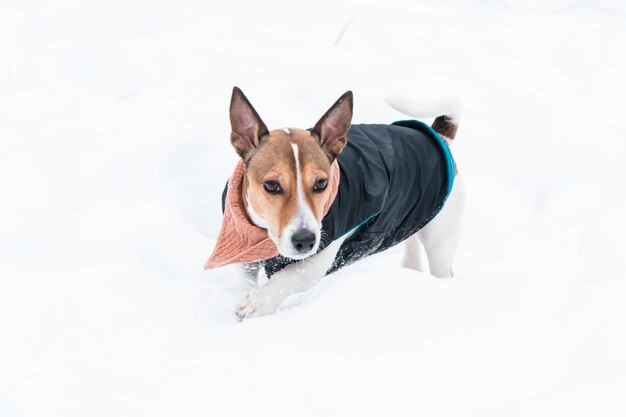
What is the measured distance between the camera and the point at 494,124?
17.7ft

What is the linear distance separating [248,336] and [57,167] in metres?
2.34

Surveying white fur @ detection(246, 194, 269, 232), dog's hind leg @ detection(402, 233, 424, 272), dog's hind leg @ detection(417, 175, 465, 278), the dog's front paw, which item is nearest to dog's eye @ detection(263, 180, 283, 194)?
white fur @ detection(246, 194, 269, 232)

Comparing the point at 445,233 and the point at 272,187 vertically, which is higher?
the point at 272,187

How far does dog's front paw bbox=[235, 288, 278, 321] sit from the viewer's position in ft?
9.85

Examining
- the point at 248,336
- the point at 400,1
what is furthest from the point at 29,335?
the point at 400,1

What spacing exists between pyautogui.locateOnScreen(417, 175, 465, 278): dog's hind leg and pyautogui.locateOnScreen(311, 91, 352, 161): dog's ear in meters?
0.90

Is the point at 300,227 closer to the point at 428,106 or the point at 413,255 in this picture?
the point at 428,106

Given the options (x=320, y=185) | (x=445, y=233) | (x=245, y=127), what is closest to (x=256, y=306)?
(x=320, y=185)

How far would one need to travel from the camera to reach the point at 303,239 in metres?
2.79

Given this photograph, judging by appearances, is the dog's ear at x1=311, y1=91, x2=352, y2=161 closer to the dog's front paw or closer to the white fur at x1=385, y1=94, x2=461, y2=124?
the white fur at x1=385, y1=94, x2=461, y2=124

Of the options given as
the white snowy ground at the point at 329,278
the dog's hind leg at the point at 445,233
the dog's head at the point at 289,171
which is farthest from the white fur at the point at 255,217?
the dog's hind leg at the point at 445,233

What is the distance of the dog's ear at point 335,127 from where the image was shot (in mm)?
3143

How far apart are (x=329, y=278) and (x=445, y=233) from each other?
2.43ft

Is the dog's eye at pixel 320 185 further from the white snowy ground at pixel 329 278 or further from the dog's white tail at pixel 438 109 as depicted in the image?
the dog's white tail at pixel 438 109
